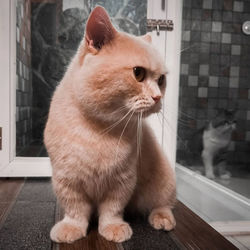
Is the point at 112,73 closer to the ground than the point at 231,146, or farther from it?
farther from it

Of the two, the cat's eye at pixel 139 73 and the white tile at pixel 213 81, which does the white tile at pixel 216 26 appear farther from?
the cat's eye at pixel 139 73

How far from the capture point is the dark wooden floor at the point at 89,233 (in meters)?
0.80

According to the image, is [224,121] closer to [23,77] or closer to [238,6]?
[238,6]

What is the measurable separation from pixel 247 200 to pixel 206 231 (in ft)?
1.64

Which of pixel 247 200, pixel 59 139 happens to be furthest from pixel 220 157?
pixel 59 139

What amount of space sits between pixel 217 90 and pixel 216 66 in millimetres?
141

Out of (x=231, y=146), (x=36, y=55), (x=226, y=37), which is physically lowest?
(x=231, y=146)

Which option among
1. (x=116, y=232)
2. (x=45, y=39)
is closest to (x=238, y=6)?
(x=45, y=39)

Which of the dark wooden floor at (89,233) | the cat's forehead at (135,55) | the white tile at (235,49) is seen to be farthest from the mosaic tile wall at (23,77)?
the white tile at (235,49)

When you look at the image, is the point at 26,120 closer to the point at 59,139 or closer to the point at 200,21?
the point at 59,139

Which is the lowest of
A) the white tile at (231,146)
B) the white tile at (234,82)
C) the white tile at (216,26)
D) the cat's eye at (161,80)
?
the white tile at (231,146)

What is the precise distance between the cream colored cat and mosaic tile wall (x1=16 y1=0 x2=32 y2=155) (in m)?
0.79

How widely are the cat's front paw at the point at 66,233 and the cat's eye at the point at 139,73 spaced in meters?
0.46

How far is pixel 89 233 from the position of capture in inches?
33.8
